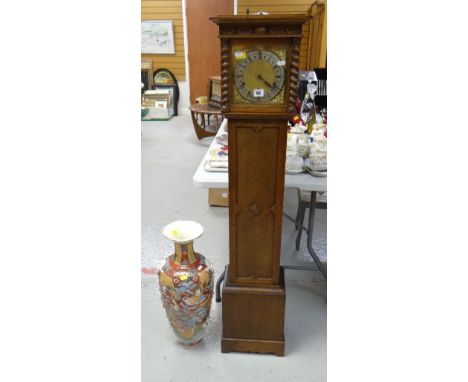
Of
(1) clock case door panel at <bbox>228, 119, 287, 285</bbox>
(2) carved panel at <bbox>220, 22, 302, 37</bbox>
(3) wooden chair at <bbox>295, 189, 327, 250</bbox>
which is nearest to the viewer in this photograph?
(2) carved panel at <bbox>220, 22, 302, 37</bbox>

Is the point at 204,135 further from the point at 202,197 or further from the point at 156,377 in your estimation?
the point at 156,377

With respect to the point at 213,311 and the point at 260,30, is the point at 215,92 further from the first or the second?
the point at 260,30

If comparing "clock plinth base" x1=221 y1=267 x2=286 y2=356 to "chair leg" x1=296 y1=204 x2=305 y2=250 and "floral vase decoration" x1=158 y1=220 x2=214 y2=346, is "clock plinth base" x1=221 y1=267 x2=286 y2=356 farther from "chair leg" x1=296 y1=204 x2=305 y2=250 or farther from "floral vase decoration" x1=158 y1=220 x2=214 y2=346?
"chair leg" x1=296 y1=204 x2=305 y2=250

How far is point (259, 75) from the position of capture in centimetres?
144

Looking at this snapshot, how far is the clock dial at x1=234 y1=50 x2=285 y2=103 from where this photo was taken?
142 centimetres

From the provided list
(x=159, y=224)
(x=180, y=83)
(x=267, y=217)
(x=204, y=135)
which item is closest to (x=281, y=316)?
(x=267, y=217)

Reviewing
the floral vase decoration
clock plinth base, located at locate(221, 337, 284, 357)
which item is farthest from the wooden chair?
the floral vase decoration

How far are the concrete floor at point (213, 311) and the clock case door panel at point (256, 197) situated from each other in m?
0.44

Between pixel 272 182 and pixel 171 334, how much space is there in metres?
1.08

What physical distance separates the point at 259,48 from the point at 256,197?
0.62 metres

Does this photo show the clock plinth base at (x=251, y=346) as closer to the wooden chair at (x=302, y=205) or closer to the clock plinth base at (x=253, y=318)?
the clock plinth base at (x=253, y=318)

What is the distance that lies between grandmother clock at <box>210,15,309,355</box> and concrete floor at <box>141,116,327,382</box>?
11cm

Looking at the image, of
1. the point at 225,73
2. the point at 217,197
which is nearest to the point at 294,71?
the point at 225,73

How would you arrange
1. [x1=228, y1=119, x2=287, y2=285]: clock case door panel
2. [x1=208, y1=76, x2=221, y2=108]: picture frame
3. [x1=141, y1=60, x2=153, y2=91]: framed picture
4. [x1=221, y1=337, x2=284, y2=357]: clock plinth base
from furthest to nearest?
1. [x1=141, y1=60, x2=153, y2=91]: framed picture
2. [x1=208, y1=76, x2=221, y2=108]: picture frame
3. [x1=221, y1=337, x2=284, y2=357]: clock plinth base
4. [x1=228, y1=119, x2=287, y2=285]: clock case door panel
